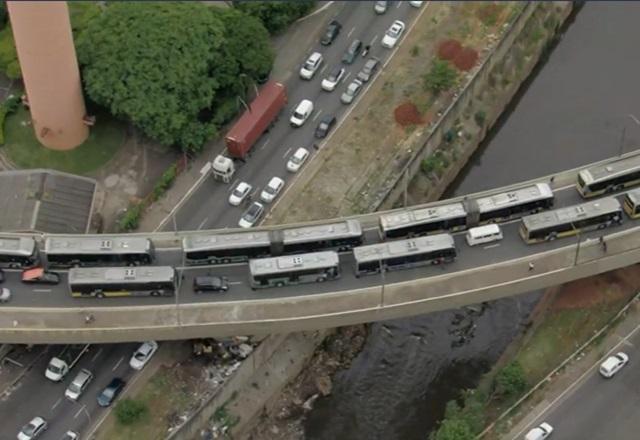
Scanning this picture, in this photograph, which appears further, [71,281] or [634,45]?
[634,45]

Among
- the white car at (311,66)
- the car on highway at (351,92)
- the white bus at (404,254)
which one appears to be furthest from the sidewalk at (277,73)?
the white bus at (404,254)

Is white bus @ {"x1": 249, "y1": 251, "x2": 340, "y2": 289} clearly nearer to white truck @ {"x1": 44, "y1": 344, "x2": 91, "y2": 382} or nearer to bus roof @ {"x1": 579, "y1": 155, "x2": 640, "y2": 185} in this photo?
white truck @ {"x1": 44, "y1": 344, "x2": 91, "y2": 382}

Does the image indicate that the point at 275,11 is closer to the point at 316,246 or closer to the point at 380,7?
the point at 380,7

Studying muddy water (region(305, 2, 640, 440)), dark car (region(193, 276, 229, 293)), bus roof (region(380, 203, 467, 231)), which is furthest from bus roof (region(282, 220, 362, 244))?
muddy water (region(305, 2, 640, 440))

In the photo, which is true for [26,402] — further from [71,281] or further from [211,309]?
[211,309]

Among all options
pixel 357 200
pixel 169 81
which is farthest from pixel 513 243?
pixel 169 81

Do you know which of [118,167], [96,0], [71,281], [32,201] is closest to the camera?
[71,281]
